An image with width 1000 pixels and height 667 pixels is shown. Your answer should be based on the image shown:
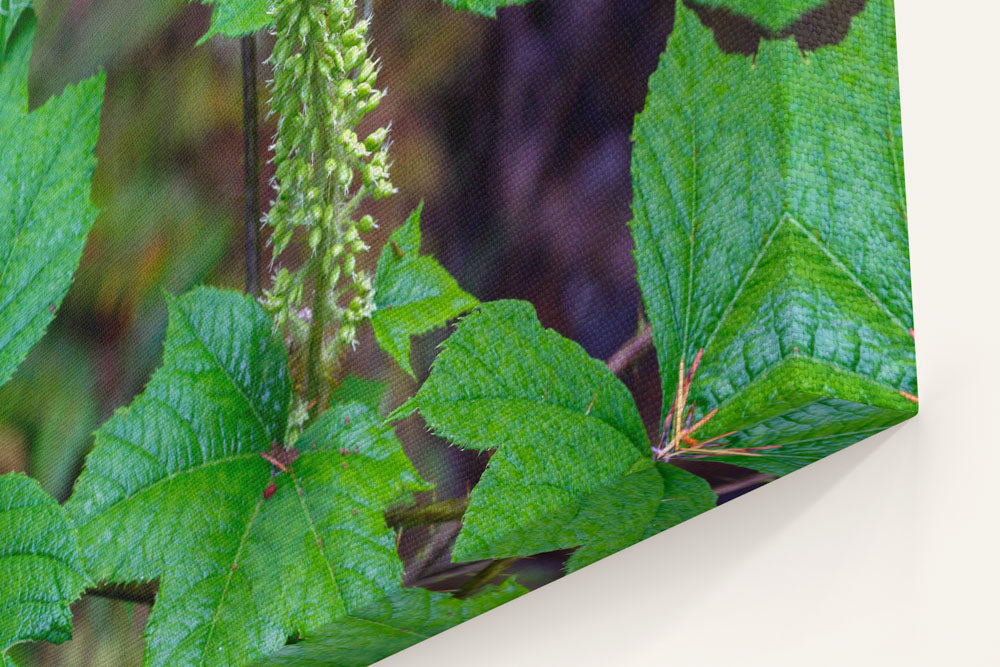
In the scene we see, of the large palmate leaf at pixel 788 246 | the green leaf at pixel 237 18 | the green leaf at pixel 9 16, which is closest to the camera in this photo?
the large palmate leaf at pixel 788 246

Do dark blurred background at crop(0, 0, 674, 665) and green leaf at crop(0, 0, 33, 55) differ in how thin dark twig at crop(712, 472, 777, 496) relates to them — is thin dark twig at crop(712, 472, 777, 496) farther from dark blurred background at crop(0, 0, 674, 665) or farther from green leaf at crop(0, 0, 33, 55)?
green leaf at crop(0, 0, 33, 55)

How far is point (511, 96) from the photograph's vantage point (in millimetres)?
515

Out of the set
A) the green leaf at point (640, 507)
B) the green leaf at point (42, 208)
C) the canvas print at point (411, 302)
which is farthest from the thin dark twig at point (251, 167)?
the green leaf at point (640, 507)

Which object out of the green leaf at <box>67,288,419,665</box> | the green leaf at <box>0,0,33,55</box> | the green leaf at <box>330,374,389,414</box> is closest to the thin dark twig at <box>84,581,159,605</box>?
the green leaf at <box>67,288,419,665</box>

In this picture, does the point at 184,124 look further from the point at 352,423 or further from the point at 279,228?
the point at 352,423

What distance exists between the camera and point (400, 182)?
1.78 feet

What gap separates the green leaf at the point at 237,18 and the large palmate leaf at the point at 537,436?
24 centimetres

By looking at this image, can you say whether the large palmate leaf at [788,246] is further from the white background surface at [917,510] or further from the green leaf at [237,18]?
the green leaf at [237,18]

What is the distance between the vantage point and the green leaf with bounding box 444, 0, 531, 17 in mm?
525

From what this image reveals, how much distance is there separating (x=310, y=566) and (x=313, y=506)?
1.2 inches

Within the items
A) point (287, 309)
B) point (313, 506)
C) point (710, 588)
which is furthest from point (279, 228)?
point (710, 588)

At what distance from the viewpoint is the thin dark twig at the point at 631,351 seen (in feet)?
1.50

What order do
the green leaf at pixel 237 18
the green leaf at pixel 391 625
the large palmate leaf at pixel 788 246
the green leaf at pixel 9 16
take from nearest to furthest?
the large palmate leaf at pixel 788 246 → the green leaf at pixel 391 625 → the green leaf at pixel 237 18 → the green leaf at pixel 9 16

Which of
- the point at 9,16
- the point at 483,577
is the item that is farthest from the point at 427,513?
the point at 9,16
